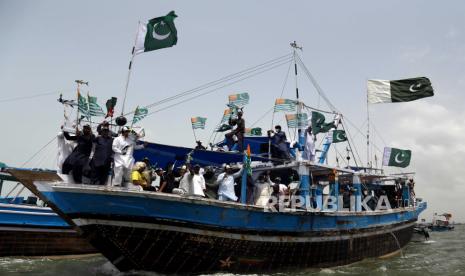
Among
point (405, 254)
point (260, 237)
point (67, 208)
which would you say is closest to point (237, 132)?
point (260, 237)

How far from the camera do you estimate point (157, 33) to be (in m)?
10.1

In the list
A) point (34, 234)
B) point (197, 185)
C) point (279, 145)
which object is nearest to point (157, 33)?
point (197, 185)

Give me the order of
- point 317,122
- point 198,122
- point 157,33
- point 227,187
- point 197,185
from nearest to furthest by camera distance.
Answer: point 197,185 < point 227,187 < point 157,33 < point 317,122 < point 198,122

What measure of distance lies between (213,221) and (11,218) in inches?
321

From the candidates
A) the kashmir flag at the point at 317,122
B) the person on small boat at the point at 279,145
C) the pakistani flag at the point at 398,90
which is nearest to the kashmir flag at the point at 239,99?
the pakistani flag at the point at 398,90

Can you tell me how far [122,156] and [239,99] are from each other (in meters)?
12.6

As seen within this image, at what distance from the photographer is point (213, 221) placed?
8.67m

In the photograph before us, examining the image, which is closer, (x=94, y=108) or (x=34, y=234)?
(x=34, y=234)

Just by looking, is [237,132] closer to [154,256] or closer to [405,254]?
[154,256]

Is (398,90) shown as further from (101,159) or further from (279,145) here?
(101,159)

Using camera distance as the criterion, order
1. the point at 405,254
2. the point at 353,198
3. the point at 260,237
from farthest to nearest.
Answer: the point at 405,254
the point at 353,198
the point at 260,237

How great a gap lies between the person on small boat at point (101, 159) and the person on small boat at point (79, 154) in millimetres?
183

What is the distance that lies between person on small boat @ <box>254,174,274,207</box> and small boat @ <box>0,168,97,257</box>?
24.5 ft

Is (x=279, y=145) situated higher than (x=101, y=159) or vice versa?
(x=279, y=145)
